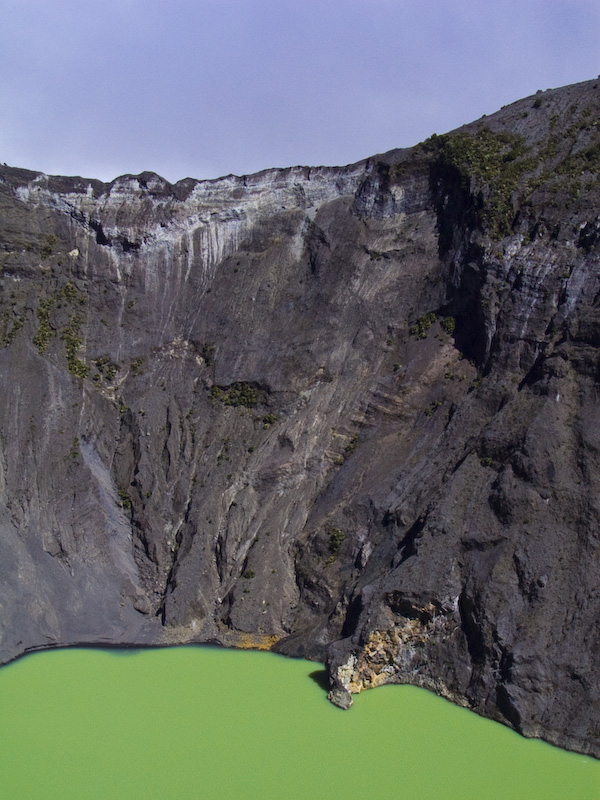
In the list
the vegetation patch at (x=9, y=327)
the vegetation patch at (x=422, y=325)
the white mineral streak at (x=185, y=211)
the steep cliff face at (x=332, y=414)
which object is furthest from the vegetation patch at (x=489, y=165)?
the vegetation patch at (x=9, y=327)

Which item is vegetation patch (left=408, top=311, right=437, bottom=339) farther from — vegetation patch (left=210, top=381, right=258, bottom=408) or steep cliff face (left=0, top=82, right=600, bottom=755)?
vegetation patch (left=210, top=381, right=258, bottom=408)

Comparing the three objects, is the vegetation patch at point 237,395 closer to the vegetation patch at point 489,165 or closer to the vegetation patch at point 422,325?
the vegetation patch at point 422,325

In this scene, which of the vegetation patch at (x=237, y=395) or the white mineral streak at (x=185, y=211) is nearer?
the vegetation patch at (x=237, y=395)

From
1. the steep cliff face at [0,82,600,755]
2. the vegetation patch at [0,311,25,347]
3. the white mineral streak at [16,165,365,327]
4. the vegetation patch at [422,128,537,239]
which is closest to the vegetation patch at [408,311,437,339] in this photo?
the steep cliff face at [0,82,600,755]

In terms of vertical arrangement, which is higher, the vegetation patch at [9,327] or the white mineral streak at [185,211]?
the white mineral streak at [185,211]

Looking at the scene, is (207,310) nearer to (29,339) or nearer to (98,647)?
(29,339)

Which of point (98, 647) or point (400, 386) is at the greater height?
point (400, 386)

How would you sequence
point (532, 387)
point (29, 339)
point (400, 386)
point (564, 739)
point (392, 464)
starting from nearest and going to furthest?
point (564, 739)
point (532, 387)
point (392, 464)
point (400, 386)
point (29, 339)

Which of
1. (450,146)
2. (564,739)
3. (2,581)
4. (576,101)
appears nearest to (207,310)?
→ (450,146)

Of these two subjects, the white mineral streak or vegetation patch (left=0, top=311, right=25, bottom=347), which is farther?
the white mineral streak
